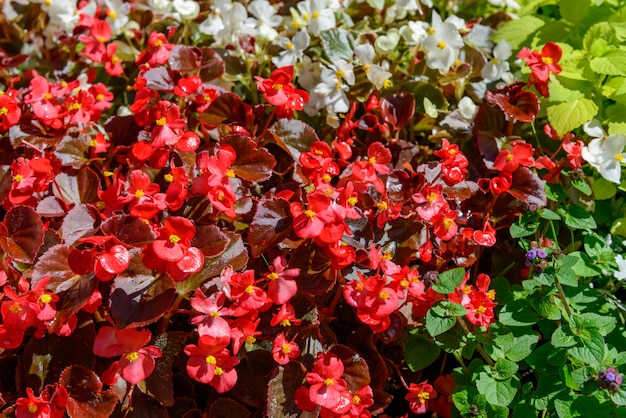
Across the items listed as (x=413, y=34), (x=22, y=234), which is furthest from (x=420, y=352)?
(x=413, y=34)

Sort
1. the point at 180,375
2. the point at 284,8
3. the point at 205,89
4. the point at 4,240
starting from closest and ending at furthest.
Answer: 1. the point at 4,240
2. the point at 180,375
3. the point at 205,89
4. the point at 284,8

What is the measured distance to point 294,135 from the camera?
164 cm

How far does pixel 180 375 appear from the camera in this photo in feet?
4.92

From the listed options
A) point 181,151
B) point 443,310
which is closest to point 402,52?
point 181,151

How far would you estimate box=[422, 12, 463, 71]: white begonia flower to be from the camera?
1.91 metres

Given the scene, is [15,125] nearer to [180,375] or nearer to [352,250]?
[180,375]

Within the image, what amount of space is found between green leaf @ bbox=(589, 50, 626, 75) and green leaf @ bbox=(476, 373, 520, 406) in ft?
2.90

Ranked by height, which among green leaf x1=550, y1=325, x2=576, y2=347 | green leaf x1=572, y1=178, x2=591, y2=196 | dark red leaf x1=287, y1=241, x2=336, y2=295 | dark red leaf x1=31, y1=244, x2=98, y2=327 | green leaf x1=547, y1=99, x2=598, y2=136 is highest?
green leaf x1=547, y1=99, x2=598, y2=136

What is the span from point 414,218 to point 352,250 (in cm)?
23

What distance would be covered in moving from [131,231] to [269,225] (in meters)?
0.28

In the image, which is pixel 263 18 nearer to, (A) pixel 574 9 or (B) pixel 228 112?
(B) pixel 228 112

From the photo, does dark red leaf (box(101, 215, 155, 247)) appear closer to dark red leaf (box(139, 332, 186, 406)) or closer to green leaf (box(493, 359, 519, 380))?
dark red leaf (box(139, 332, 186, 406))

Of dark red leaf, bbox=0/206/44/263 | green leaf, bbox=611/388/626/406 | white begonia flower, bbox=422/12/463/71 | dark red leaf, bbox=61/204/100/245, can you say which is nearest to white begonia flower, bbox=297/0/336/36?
white begonia flower, bbox=422/12/463/71

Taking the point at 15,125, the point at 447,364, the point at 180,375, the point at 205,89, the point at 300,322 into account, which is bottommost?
the point at 447,364
